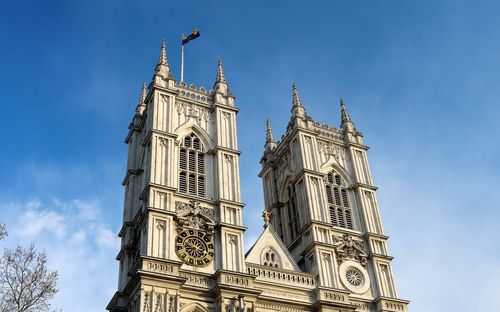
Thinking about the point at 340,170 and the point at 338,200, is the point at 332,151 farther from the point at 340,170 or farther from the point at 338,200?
the point at 338,200

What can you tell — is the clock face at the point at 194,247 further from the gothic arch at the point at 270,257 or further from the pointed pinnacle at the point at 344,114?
the pointed pinnacle at the point at 344,114

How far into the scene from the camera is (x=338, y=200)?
45219mm

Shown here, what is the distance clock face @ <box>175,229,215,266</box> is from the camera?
3559cm

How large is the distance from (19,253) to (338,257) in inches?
846

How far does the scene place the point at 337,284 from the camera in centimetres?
3922

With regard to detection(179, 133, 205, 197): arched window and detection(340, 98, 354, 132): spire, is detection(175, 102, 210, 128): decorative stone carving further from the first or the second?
detection(340, 98, 354, 132): spire

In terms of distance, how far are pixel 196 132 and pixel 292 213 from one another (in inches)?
382

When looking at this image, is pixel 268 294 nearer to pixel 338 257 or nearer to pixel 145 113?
pixel 338 257

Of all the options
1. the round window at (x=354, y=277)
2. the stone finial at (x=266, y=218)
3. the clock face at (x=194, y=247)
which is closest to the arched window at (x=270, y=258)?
the stone finial at (x=266, y=218)

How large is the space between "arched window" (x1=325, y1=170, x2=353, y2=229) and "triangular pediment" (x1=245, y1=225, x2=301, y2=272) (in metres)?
5.11

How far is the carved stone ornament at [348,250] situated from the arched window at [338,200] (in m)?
1.52

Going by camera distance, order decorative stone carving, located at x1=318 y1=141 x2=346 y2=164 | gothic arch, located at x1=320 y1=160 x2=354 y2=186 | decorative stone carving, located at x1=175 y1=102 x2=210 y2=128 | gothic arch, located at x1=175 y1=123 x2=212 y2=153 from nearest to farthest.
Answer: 1. gothic arch, located at x1=175 y1=123 x2=212 y2=153
2. decorative stone carving, located at x1=175 y1=102 x2=210 y2=128
3. gothic arch, located at x1=320 y1=160 x2=354 y2=186
4. decorative stone carving, located at x1=318 y1=141 x2=346 y2=164

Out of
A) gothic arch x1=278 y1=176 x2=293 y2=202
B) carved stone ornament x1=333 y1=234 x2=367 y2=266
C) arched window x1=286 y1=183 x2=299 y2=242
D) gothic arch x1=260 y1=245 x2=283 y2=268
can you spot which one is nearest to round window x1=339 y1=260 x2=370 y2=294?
carved stone ornament x1=333 y1=234 x2=367 y2=266

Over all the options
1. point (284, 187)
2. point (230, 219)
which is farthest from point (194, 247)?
point (284, 187)
